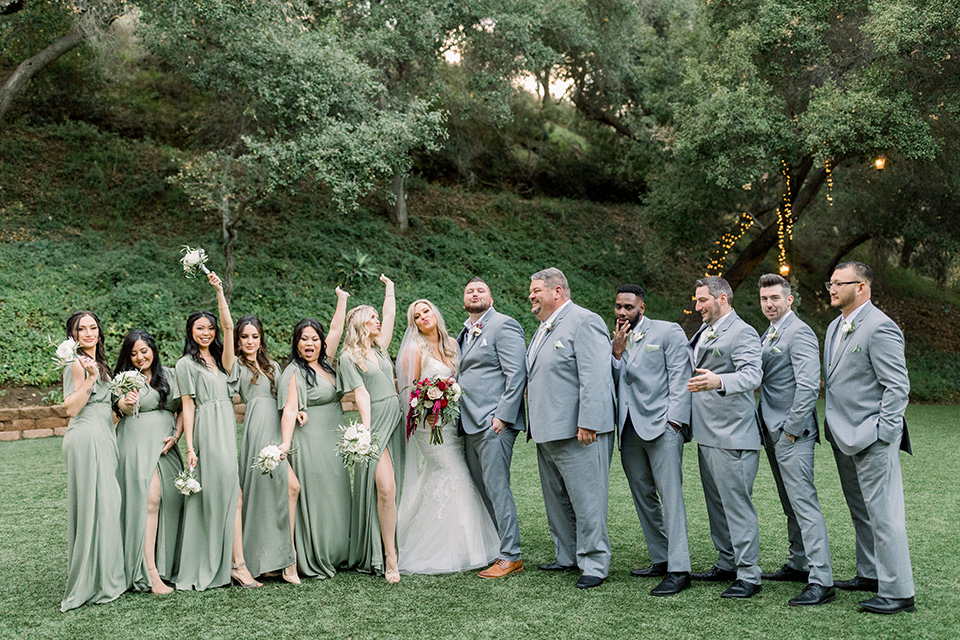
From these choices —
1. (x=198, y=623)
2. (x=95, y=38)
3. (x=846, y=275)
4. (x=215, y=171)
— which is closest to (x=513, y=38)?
(x=215, y=171)

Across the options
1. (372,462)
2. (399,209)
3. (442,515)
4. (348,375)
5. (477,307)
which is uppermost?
(399,209)

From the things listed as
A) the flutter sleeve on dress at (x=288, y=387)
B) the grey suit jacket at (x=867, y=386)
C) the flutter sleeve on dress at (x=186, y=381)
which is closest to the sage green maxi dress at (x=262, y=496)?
the flutter sleeve on dress at (x=288, y=387)

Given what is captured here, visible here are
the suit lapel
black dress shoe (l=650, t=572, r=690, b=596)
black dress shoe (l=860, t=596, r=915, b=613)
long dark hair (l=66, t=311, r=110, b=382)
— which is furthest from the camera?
the suit lapel

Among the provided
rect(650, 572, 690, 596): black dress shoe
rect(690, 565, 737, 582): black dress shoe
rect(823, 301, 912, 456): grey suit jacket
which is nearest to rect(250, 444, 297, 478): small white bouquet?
rect(650, 572, 690, 596): black dress shoe

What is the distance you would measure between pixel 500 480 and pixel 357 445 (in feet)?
3.36

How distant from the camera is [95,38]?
45.2 feet

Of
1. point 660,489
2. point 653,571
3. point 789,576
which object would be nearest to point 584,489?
point 660,489

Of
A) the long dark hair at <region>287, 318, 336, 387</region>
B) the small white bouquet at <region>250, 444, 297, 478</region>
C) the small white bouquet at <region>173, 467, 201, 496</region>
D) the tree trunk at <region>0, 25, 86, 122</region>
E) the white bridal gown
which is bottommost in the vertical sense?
the white bridal gown

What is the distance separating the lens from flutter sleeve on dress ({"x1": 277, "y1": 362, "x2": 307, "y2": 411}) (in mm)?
5160

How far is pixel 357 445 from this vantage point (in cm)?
484

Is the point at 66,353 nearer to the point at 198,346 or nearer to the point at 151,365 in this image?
the point at 151,365

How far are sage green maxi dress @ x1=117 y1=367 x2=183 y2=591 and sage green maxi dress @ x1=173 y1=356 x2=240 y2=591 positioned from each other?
0.34ft

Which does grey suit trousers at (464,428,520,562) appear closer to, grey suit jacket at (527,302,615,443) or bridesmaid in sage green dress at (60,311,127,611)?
grey suit jacket at (527,302,615,443)

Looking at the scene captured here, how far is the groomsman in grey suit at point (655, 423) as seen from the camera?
4793 mm
